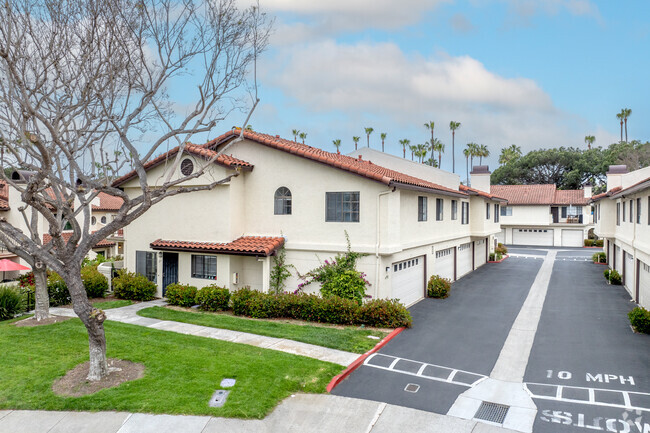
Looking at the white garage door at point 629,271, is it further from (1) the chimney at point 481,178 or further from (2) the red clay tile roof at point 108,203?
(2) the red clay tile roof at point 108,203

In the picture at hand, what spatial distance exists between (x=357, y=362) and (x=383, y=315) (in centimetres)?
374

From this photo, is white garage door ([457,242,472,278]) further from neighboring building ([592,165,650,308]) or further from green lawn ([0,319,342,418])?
green lawn ([0,319,342,418])

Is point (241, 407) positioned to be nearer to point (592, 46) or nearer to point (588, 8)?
point (588, 8)

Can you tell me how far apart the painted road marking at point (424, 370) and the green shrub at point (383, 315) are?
270 cm

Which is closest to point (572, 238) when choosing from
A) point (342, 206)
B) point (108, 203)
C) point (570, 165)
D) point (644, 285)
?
point (570, 165)

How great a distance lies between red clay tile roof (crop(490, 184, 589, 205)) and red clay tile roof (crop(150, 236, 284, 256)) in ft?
135

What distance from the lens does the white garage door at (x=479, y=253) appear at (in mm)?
32062

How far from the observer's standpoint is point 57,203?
9.94 metres

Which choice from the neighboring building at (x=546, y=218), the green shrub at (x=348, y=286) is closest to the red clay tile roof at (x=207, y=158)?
the green shrub at (x=348, y=286)

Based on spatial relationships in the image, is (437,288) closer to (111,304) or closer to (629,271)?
(629,271)

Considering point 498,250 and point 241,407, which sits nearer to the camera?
point 241,407

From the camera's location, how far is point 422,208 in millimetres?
19922

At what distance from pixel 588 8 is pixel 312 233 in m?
14.3

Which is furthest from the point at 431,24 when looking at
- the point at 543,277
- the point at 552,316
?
the point at 543,277
